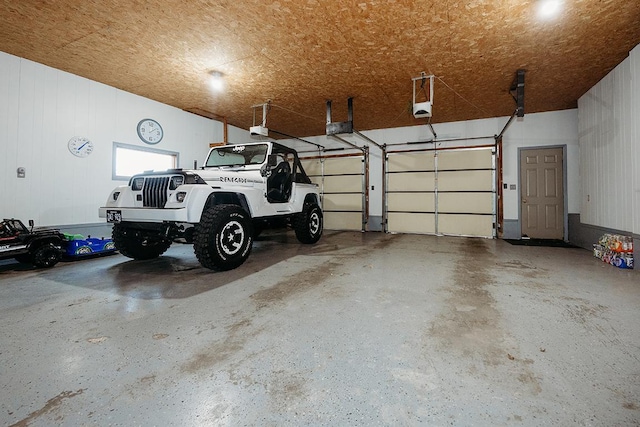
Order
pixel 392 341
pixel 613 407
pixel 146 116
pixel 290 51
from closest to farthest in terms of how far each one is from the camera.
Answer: pixel 613 407
pixel 392 341
pixel 290 51
pixel 146 116

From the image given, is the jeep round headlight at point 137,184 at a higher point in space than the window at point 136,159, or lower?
lower

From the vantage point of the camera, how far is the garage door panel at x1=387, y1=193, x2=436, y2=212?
840 cm

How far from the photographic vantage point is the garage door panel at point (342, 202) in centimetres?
935

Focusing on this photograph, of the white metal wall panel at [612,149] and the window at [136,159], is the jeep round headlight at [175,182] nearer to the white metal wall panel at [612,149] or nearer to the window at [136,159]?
the window at [136,159]

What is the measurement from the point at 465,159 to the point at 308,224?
511cm

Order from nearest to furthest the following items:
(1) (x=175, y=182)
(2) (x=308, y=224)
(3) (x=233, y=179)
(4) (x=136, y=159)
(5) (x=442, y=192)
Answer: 1. (1) (x=175, y=182)
2. (3) (x=233, y=179)
3. (2) (x=308, y=224)
4. (4) (x=136, y=159)
5. (5) (x=442, y=192)

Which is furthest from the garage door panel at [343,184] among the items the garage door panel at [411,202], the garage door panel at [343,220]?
the garage door panel at [411,202]

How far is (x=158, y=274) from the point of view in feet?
12.4

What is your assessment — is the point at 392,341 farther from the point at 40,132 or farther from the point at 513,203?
the point at 513,203

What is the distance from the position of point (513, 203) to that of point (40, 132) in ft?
34.4

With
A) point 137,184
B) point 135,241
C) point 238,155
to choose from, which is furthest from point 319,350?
point 238,155

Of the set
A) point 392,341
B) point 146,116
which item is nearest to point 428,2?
point 392,341

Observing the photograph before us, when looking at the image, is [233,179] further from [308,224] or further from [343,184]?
[343,184]

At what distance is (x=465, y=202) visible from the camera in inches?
314
